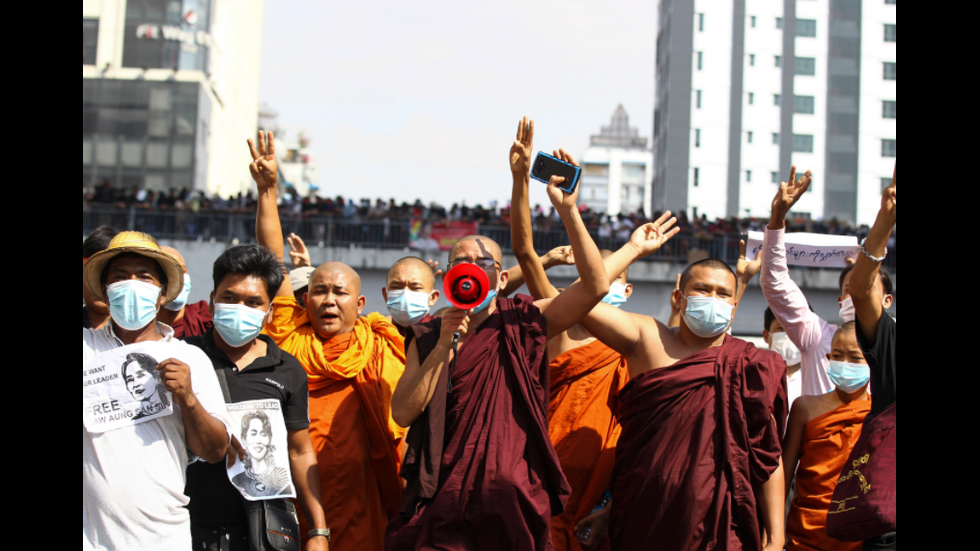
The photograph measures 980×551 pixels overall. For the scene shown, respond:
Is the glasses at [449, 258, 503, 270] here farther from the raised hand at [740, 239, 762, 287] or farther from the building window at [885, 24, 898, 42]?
the building window at [885, 24, 898, 42]

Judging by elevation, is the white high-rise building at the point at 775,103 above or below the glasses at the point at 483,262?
above

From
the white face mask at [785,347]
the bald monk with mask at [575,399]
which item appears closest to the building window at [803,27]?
the white face mask at [785,347]

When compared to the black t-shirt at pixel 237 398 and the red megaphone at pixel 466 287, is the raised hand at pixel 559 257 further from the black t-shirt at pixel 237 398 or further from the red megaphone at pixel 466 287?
the black t-shirt at pixel 237 398

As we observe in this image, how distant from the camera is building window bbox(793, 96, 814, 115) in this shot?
174ft

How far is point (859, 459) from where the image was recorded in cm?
388

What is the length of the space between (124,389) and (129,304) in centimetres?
34

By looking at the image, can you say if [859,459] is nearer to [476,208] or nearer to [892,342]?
[892,342]

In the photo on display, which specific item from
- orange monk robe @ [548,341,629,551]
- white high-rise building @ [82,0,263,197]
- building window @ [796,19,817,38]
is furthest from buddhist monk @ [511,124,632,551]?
building window @ [796,19,817,38]

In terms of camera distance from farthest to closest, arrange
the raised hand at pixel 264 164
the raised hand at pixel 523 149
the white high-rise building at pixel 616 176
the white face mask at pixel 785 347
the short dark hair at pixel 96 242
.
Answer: the white high-rise building at pixel 616 176
the white face mask at pixel 785 347
the raised hand at pixel 264 164
the short dark hair at pixel 96 242
the raised hand at pixel 523 149

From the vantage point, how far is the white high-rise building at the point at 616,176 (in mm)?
92300

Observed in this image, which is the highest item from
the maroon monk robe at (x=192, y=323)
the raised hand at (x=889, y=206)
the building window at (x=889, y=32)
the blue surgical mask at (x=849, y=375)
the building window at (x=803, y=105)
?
the building window at (x=889, y=32)

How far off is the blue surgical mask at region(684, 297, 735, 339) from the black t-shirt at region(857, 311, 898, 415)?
2.07 ft

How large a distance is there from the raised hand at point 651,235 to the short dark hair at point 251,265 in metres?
1.64
